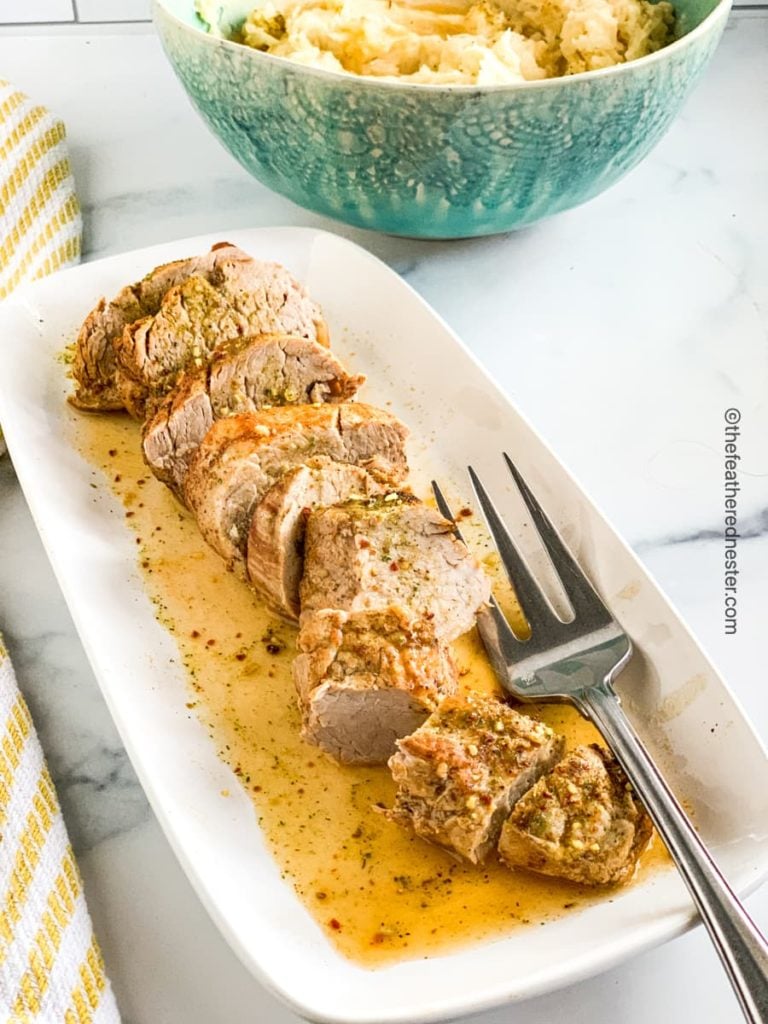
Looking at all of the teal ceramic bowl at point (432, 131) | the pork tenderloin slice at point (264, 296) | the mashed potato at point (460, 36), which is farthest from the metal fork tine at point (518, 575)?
the mashed potato at point (460, 36)

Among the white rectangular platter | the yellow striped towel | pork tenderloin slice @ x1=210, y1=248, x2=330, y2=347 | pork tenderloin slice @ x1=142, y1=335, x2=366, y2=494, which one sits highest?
pork tenderloin slice @ x1=210, y1=248, x2=330, y2=347

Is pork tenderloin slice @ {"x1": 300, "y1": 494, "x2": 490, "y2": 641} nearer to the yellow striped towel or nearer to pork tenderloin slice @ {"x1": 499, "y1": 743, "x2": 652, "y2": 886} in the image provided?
pork tenderloin slice @ {"x1": 499, "y1": 743, "x2": 652, "y2": 886}

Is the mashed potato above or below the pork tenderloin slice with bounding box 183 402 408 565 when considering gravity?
above

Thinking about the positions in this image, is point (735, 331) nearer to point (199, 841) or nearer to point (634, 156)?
point (634, 156)

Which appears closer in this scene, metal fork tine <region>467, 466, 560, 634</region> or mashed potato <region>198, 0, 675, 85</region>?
metal fork tine <region>467, 466, 560, 634</region>

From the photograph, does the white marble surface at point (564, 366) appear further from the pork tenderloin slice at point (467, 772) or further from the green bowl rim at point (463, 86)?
the green bowl rim at point (463, 86)

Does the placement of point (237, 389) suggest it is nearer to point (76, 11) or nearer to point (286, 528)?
point (286, 528)

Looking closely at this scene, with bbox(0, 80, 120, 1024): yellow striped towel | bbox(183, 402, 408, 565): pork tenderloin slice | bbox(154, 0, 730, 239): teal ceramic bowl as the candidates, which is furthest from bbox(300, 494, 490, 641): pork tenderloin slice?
bbox(154, 0, 730, 239): teal ceramic bowl

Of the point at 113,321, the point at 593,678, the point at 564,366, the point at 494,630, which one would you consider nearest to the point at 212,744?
the point at 494,630
